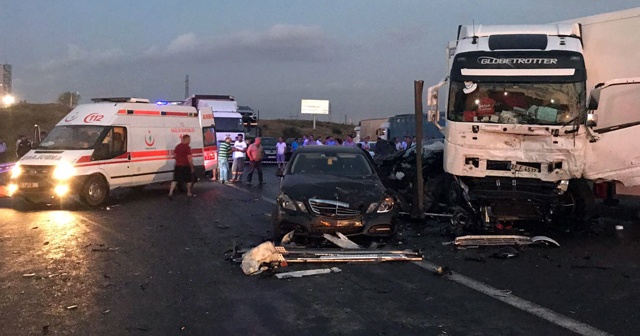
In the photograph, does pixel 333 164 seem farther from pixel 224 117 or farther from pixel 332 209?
pixel 224 117

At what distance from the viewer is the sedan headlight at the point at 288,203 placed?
9.05 metres

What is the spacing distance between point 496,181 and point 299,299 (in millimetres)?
5096

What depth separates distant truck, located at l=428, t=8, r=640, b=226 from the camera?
980cm

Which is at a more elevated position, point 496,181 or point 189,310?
point 496,181

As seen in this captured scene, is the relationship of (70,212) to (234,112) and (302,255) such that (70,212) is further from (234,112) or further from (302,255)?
(234,112)

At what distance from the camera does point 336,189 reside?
9344 mm

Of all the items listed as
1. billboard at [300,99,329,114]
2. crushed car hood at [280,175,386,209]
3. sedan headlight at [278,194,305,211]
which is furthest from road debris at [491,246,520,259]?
billboard at [300,99,329,114]

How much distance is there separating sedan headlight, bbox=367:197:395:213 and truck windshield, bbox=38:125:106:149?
8304 millimetres

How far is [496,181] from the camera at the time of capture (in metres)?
10.1

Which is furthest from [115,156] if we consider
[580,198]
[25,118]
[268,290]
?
[25,118]

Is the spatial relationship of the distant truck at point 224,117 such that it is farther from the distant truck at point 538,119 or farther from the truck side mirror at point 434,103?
the distant truck at point 538,119

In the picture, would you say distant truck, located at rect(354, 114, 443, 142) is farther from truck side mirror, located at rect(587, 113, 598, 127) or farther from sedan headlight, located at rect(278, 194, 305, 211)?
sedan headlight, located at rect(278, 194, 305, 211)

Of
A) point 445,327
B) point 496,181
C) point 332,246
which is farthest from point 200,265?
point 496,181

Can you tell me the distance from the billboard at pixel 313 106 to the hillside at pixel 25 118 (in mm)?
37157
